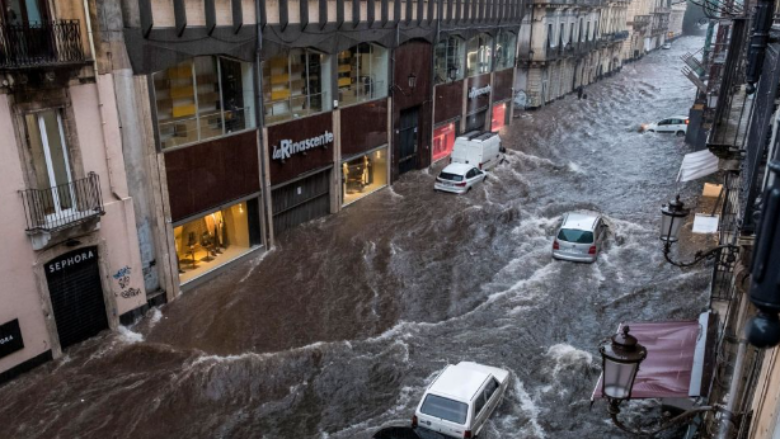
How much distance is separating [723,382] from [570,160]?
26.1m

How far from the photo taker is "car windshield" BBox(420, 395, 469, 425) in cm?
1195

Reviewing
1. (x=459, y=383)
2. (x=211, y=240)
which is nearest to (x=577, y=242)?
(x=459, y=383)

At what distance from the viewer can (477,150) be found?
30.0m

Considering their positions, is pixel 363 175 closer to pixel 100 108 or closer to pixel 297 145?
pixel 297 145

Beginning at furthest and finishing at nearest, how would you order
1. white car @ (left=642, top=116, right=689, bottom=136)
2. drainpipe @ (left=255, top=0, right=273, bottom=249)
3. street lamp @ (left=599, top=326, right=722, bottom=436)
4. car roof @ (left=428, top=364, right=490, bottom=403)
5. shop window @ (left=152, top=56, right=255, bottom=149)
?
white car @ (left=642, top=116, right=689, bottom=136) → drainpipe @ (left=255, top=0, right=273, bottom=249) → shop window @ (left=152, top=56, right=255, bottom=149) → car roof @ (left=428, top=364, right=490, bottom=403) → street lamp @ (left=599, top=326, right=722, bottom=436)

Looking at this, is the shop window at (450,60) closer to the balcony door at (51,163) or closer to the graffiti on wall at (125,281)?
the graffiti on wall at (125,281)

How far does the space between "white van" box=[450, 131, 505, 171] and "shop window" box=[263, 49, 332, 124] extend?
8.91 m

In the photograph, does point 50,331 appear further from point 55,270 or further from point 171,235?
point 171,235

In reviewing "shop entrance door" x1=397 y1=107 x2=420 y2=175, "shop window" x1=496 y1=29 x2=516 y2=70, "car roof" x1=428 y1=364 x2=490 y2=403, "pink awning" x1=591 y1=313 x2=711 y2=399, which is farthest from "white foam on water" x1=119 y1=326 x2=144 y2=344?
"shop window" x1=496 y1=29 x2=516 y2=70

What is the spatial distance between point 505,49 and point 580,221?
23286 millimetres

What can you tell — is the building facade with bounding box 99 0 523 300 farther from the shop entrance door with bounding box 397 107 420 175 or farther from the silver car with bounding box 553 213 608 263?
the silver car with bounding box 553 213 608 263

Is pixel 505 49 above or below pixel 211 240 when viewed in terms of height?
above

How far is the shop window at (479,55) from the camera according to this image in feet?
120

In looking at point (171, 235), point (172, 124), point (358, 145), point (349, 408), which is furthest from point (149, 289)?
point (358, 145)
